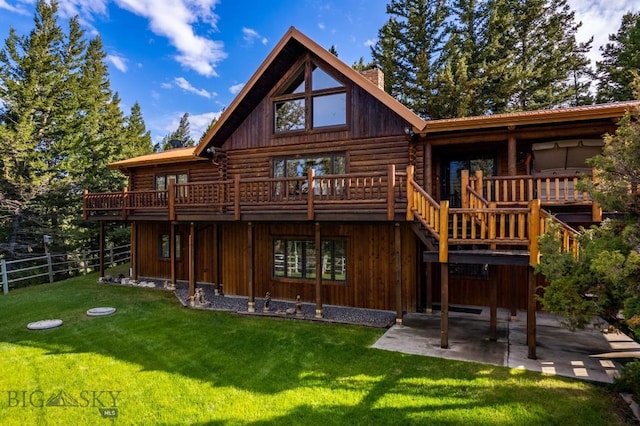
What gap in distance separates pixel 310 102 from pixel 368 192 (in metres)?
Result: 4.07

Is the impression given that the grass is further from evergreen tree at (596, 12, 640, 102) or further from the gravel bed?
evergreen tree at (596, 12, 640, 102)

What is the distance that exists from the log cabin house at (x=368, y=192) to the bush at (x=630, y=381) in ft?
4.69

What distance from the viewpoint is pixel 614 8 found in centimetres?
2025

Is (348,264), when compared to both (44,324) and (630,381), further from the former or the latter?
(44,324)

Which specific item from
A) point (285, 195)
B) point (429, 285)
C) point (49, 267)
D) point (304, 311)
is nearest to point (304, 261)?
point (304, 311)

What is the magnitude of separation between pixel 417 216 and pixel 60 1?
25.8 meters

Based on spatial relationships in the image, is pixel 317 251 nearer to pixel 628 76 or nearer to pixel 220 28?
pixel 628 76

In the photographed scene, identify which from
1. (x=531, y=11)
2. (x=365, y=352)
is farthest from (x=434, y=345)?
(x=531, y=11)

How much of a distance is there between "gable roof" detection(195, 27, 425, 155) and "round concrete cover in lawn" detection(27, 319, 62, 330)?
6784 mm

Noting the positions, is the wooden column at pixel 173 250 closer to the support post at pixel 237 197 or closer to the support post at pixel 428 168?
the support post at pixel 237 197

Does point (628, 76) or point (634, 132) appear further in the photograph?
point (628, 76)

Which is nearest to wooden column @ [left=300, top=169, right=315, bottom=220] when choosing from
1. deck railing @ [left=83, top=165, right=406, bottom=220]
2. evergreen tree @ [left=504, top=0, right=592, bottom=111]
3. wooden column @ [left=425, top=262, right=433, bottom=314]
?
deck railing @ [left=83, top=165, right=406, bottom=220]

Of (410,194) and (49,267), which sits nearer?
(410,194)

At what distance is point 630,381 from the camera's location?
5.21 m
